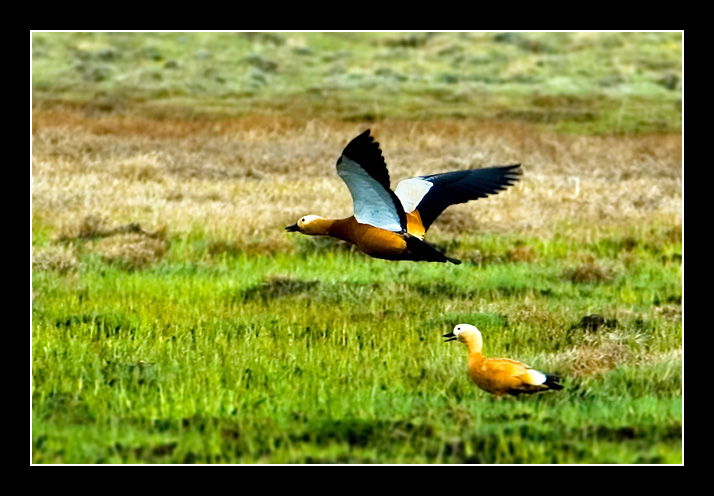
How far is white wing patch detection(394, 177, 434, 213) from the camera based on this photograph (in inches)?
394

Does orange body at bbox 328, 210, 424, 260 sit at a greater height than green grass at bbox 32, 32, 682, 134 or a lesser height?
lesser

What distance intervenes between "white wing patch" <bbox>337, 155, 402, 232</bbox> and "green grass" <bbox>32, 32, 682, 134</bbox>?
68.7 feet

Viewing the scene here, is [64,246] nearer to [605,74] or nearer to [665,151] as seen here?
[665,151]

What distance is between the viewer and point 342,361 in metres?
8.93

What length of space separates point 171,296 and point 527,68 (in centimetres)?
2991

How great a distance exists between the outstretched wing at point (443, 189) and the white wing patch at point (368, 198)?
32.8 inches

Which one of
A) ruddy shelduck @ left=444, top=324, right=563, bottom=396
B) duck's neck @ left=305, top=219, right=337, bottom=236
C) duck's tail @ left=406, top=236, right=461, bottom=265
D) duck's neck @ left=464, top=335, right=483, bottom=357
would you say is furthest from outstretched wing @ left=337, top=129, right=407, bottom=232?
ruddy shelduck @ left=444, top=324, right=563, bottom=396

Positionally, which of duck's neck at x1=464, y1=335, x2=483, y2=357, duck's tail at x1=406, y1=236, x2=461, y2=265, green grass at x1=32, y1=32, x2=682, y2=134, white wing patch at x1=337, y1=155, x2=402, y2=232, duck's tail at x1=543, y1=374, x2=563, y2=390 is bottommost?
duck's tail at x1=543, y1=374, x2=563, y2=390

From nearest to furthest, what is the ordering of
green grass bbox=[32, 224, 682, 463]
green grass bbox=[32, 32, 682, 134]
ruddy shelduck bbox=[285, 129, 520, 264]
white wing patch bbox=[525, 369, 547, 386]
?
green grass bbox=[32, 224, 682, 463] < white wing patch bbox=[525, 369, 547, 386] < ruddy shelduck bbox=[285, 129, 520, 264] < green grass bbox=[32, 32, 682, 134]

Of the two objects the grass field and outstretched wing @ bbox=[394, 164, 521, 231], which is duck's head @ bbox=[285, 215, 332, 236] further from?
the grass field

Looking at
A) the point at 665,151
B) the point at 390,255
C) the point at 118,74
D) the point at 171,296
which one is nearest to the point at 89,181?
the point at 171,296

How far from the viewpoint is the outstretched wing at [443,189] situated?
1004cm

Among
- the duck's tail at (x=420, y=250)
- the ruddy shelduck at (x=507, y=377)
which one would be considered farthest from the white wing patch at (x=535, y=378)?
the duck's tail at (x=420, y=250)

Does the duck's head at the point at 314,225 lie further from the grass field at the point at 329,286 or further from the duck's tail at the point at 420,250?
the grass field at the point at 329,286
